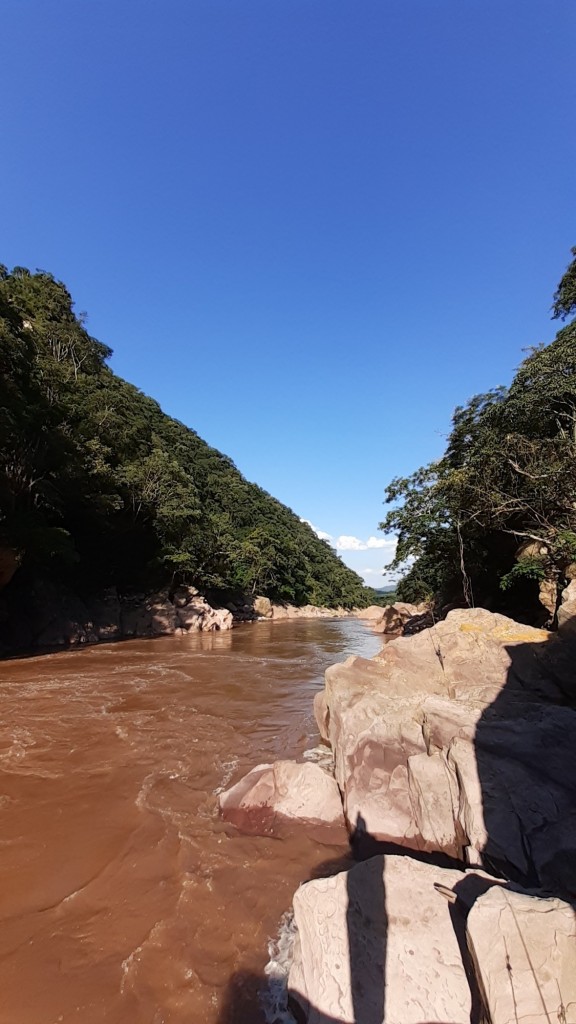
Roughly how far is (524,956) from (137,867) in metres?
3.16

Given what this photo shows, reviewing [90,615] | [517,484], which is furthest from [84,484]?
[517,484]

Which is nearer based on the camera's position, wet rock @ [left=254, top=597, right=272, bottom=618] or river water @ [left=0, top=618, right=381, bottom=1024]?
river water @ [left=0, top=618, right=381, bottom=1024]

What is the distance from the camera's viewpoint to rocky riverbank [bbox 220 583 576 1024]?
2.02 meters

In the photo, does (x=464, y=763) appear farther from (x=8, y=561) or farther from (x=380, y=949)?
(x=8, y=561)

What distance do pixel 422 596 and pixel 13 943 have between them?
1290 inches

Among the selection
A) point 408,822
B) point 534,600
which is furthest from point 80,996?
point 534,600

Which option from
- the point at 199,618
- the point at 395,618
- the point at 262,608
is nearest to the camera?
the point at 199,618

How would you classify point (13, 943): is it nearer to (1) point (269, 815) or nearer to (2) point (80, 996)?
(2) point (80, 996)

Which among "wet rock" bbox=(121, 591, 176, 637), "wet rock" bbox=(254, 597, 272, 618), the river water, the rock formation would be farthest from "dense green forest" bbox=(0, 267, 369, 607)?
the river water

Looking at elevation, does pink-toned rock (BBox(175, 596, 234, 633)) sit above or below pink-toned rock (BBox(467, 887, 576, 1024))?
below

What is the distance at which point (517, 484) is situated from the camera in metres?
12.9

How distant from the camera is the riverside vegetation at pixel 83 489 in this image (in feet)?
48.0

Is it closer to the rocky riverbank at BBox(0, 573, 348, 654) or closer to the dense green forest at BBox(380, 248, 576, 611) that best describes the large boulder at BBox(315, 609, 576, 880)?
the dense green forest at BBox(380, 248, 576, 611)

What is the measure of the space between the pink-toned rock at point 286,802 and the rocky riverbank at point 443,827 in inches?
0.6
